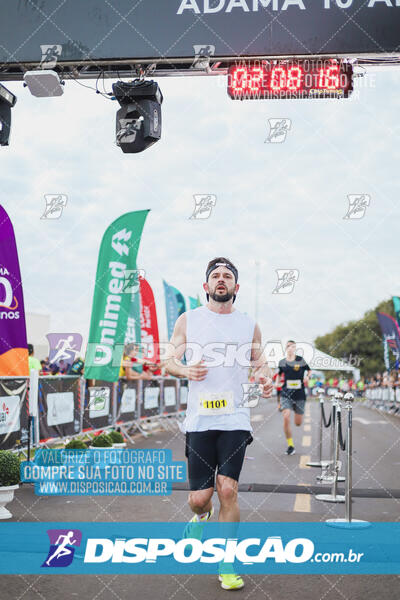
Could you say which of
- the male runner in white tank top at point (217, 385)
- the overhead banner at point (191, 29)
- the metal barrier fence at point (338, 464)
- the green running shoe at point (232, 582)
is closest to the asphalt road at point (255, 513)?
the green running shoe at point (232, 582)

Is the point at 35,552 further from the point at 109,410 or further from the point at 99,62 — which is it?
the point at 109,410

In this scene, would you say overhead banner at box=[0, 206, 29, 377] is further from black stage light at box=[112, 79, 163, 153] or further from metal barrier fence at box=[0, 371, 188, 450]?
black stage light at box=[112, 79, 163, 153]

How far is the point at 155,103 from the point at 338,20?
231cm

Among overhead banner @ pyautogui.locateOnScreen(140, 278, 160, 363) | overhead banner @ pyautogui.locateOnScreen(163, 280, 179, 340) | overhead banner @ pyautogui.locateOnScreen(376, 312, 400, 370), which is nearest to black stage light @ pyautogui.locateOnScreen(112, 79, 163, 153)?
overhead banner @ pyautogui.locateOnScreen(140, 278, 160, 363)

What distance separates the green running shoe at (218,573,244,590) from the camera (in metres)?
4.38

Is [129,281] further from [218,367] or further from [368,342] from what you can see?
[368,342]

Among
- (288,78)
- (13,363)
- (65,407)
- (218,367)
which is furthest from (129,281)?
(218,367)

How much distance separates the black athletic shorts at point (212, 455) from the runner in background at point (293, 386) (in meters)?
7.66

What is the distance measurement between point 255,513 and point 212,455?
2.42 m

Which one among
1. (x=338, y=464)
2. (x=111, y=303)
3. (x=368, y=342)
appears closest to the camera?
(x=338, y=464)

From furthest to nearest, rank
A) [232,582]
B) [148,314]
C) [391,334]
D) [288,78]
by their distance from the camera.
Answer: [391,334], [148,314], [288,78], [232,582]

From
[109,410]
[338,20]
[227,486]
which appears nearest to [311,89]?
[338,20]

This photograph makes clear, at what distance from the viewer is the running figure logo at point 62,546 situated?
16.4 ft

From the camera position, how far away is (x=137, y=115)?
7965mm
